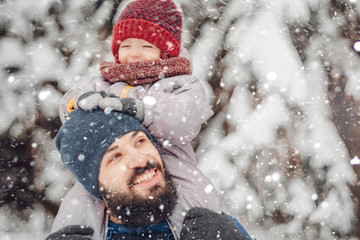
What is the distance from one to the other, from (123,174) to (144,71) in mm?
468

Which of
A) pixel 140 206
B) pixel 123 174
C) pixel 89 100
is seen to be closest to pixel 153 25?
pixel 89 100

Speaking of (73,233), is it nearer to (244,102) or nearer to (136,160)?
(136,160)

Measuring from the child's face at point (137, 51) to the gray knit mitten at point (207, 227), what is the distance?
2.38 ft

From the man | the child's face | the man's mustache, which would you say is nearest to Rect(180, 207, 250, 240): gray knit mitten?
the man

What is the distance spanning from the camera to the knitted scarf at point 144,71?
128 cm

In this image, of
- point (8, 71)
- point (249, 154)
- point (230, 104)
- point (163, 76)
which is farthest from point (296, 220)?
point (8, 71)

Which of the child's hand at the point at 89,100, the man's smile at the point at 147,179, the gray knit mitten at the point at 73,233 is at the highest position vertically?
the child's hand at the point at 89,100

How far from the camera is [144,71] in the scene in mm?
1275

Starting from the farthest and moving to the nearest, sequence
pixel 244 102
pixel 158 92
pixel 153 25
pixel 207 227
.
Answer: pixel 244 102 < pixel 153 25 < pixel 158 92 < pixel 207 227

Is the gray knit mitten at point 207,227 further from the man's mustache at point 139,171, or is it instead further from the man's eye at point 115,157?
the man's eye at point 115,157

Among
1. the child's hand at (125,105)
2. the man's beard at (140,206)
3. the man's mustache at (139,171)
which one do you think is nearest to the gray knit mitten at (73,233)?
the man's beard at (140,206)

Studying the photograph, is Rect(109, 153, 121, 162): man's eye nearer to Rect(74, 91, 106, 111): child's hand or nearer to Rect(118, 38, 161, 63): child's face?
Rect(74, 91, 106, 111): child's hand

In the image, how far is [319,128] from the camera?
176cm

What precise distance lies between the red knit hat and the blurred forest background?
0.47 m
